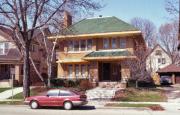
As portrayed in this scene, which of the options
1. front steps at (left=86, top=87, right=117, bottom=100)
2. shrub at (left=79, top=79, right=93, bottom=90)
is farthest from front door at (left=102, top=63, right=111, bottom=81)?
front steps at (left=86, top=87, right=117, bottom=100)

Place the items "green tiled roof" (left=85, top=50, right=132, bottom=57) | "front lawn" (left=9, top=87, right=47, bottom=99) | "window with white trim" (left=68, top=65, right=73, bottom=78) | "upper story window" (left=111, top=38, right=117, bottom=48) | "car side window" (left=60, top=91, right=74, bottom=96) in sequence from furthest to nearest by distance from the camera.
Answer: "window with white trim" (left=68, top=65, right=73, bottom=78)
"upper story window" (left=111, top=38, right=117, bottom=48)
"green tiled roof" (left=85, top=50, right=132, bottom=57)
"front lawn" (left=9, top=87, right=47, bottom=99)
"car side window" (left=60, top=91, right=74, bottom=96)

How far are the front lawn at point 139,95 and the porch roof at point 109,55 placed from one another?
4559 millimetres

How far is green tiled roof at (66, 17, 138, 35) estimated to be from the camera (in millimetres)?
43438

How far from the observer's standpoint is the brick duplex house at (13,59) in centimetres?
4787

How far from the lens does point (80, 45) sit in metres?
45.0

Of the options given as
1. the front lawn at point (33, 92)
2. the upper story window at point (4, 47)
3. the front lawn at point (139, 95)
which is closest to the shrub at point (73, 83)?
the front lawn at point (33, 92)

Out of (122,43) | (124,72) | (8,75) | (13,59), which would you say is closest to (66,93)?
(124,72)

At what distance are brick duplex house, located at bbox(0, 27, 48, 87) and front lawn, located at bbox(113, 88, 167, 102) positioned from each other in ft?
50.4

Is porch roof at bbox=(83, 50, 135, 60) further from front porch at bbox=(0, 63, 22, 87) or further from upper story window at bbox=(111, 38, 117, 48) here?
front porch at bbox=(0, 63, 22, 87)

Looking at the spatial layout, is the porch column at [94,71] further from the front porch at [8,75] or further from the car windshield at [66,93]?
the car windshield at [66,93]

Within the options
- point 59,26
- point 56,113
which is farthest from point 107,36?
point 56,113

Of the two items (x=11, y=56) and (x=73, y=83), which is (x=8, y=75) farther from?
(x=73, y=83)

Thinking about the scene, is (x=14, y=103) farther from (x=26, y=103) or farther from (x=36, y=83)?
(x=36, y=83)

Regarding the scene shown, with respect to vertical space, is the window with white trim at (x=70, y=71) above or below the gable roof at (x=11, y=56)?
below
